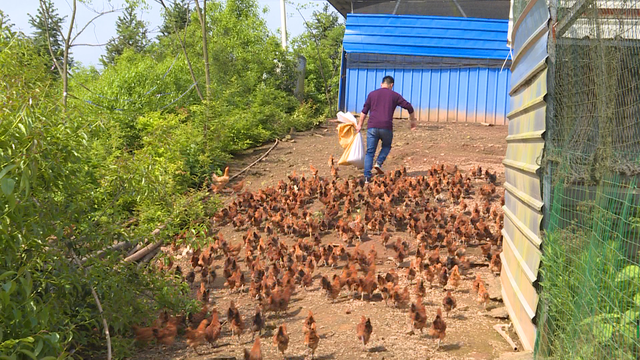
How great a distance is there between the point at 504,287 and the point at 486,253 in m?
1.27

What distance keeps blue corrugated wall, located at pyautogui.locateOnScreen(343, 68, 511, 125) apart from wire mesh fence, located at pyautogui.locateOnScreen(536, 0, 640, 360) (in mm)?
14165

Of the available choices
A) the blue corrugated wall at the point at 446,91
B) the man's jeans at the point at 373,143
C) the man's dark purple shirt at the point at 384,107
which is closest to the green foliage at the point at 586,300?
the man's jeans at the point at 373,143

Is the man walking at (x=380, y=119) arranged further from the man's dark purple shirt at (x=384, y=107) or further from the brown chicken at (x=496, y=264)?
the brown chicken at (x=496, y=264)

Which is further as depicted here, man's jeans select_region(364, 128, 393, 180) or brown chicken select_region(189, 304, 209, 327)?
man's jeans select_region(364, 128, 393, 180)

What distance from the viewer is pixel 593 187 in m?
3.96

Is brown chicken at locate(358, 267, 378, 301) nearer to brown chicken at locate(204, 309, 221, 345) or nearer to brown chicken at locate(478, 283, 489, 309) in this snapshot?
brown chicken at locate(478, 283, 489, 309)

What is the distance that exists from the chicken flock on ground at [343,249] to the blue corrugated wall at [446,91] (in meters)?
7.22

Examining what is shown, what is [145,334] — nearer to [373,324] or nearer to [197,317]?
[197,317]

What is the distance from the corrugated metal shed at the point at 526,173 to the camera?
14.4ft

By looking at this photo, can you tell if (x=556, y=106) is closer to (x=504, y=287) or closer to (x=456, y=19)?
(x=504, y=287)

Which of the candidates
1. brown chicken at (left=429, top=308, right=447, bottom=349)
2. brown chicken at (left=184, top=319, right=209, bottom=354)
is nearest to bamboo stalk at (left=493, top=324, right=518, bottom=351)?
brown chicken at (left=429, top=308, right=447, bottom=349)

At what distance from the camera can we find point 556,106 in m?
4.31

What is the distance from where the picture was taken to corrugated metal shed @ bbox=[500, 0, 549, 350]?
4.38m

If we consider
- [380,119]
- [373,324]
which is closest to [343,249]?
[373,324]
